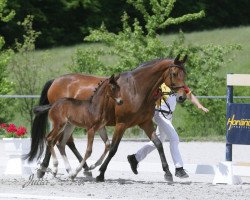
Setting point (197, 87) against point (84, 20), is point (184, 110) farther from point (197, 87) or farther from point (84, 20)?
point (84, 20)

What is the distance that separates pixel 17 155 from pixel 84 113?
5.04ft

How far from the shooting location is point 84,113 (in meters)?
11.8

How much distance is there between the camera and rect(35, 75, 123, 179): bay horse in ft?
38.3

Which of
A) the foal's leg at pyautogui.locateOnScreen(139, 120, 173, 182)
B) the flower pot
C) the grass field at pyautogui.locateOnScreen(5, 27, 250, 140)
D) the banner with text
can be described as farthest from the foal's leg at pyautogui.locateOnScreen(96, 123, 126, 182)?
the grass field at pyautogui.locateOnScreen(5, 27, 250, 140)

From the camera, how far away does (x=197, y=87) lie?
22953 mm

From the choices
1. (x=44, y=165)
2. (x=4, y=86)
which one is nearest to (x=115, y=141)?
(x=44, y=165)

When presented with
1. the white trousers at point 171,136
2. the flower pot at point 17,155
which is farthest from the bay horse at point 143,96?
the flower pot at point 17,155

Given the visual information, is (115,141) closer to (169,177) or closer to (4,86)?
(169,177)

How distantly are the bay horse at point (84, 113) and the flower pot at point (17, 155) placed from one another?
0.68 metres

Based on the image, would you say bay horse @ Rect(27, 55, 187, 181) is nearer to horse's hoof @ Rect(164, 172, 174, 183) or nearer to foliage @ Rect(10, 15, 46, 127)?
horse's hoof @ Rect(164, 172, 174, 183)

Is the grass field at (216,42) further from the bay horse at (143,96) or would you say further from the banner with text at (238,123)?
the bay horse at (143,96)

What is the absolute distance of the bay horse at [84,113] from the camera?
459 inches

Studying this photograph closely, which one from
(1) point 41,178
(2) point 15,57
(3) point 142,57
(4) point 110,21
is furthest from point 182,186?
(4) point 110,21

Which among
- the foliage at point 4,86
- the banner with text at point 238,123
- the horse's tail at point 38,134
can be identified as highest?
the banner with text at point 238,123
